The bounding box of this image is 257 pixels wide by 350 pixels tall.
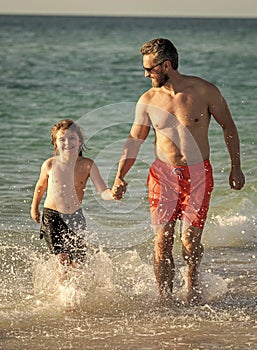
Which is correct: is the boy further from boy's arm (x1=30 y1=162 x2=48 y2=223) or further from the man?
the man

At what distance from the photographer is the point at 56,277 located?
6273mm

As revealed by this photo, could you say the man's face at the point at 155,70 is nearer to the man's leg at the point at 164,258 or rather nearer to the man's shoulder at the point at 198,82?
the man's shoulder at the point at 198,82

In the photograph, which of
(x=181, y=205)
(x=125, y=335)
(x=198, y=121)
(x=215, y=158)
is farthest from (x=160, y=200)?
(x=215, y=158)

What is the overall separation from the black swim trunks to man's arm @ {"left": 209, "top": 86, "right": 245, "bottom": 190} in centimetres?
108

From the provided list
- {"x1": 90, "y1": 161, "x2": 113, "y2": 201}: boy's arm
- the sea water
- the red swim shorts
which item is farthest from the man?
the sea water

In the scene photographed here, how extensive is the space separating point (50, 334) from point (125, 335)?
0.46 meters

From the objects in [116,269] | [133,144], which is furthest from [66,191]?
[116,269]

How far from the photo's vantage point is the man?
584 centimetres

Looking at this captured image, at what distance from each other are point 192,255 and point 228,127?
881 mm

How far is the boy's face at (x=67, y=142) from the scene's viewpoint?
6102mm

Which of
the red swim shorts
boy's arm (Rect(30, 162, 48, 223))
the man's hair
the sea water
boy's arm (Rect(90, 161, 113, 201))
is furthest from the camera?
boy's arm (Rect(30, 162, 48, 223))

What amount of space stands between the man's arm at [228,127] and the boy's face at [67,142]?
3.13 feet

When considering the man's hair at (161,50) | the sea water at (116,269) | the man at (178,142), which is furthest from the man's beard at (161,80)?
the sea water at (116,269)

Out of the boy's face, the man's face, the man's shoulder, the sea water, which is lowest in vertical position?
the sea water
